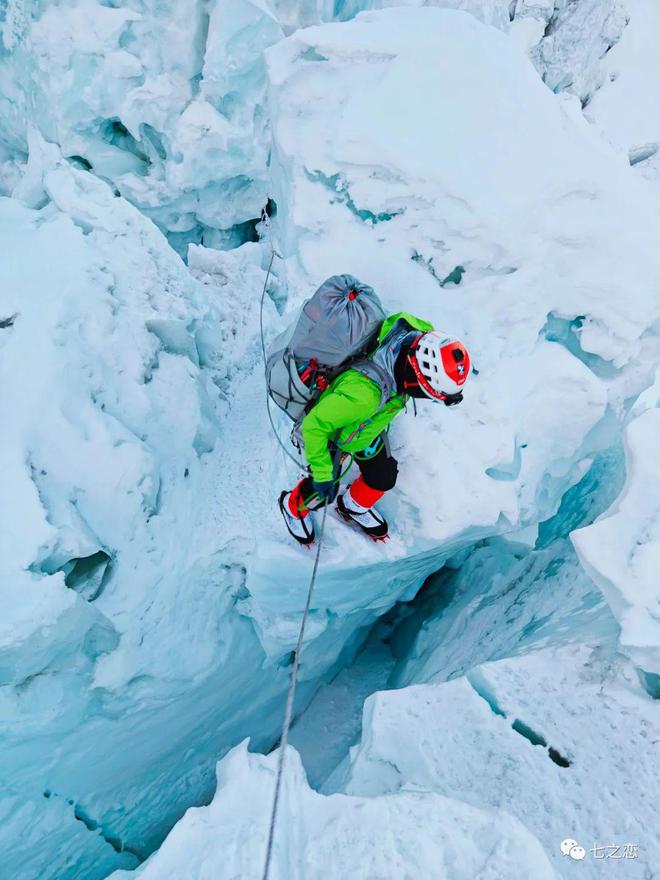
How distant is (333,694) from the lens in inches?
160

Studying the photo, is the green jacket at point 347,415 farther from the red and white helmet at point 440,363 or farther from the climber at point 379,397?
the red and white helmet at point 440,363

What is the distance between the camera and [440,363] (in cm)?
183

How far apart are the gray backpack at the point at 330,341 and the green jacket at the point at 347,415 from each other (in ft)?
0.13

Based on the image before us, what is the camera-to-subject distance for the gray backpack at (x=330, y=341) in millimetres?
1948

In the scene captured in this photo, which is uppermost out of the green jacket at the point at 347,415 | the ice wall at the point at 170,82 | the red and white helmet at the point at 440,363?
the red and white helmet at the point at 440,363

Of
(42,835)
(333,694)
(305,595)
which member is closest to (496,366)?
(305,595)

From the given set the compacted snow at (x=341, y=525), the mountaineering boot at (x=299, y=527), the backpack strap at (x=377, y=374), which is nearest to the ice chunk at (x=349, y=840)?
the compacted snow at (x=341, y=525)

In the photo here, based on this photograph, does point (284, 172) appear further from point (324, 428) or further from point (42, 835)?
point (42, 835)

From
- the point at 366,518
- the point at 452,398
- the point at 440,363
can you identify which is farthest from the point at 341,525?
the point at 440,363

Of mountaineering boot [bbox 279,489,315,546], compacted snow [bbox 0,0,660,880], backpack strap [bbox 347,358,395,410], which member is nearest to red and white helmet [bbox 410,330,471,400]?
backpack strap [bbox 347,358,395,410]

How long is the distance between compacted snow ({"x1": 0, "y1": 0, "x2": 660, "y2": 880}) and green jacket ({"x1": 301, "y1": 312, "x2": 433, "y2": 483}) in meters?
0.37

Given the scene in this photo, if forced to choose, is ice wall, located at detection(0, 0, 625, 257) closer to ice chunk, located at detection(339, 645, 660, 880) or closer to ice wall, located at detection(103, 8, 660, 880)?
ice wall, located at detection(103, 8, 660, 880)

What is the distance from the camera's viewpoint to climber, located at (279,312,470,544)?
6.09 ft

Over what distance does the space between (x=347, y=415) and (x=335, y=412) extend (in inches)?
1.8
